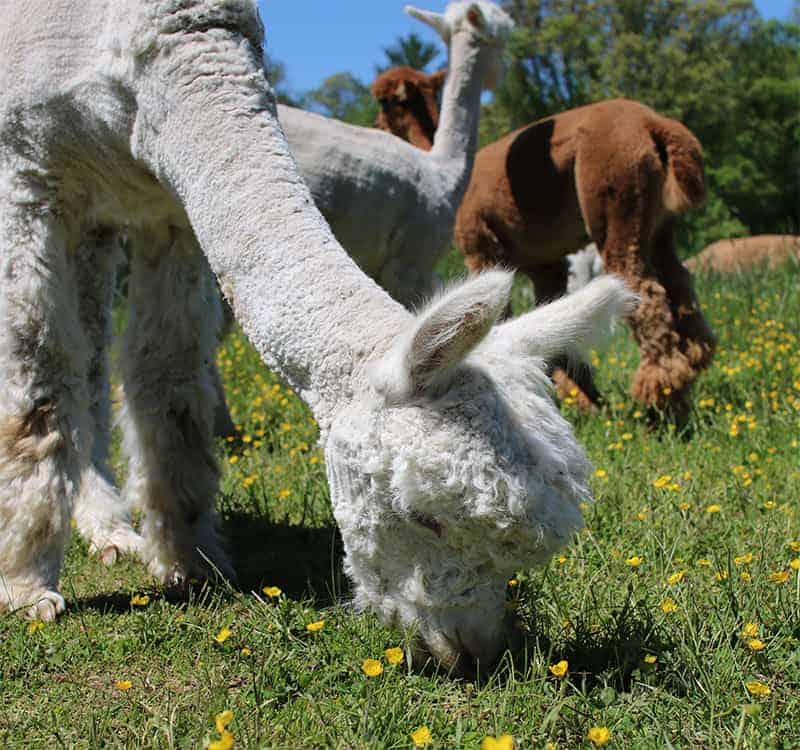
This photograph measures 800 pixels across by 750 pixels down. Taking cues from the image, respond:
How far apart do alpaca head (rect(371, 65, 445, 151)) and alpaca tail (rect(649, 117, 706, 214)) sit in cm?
194

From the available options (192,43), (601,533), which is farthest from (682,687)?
(192,43)

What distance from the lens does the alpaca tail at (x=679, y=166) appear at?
18.0 ft

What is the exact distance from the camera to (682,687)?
2334mm

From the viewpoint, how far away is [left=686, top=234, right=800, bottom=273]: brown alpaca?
10.4m

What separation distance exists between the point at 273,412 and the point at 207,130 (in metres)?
3.85

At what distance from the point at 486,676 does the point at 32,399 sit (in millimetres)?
1684

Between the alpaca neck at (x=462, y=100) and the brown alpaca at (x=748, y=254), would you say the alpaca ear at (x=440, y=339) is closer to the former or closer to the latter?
the alpaca neck at (x=462, y=100)

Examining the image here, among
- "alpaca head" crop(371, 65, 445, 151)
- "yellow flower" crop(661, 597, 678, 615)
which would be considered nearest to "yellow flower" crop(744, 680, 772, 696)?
"yellow flower" crop(661, 597, 678, 615)

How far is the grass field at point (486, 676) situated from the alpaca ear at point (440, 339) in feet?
2.46

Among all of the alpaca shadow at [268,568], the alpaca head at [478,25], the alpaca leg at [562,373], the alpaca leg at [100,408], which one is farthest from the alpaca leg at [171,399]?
the alpaca head at [478,25]

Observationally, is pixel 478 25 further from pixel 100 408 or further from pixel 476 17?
pixel 100 408

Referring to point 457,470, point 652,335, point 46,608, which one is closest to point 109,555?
point 46,608

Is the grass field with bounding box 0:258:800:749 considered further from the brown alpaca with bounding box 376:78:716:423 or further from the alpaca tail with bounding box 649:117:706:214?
the alpaca tail with bounding box 649:117:706:214

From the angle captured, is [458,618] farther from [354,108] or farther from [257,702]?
[354,108]
